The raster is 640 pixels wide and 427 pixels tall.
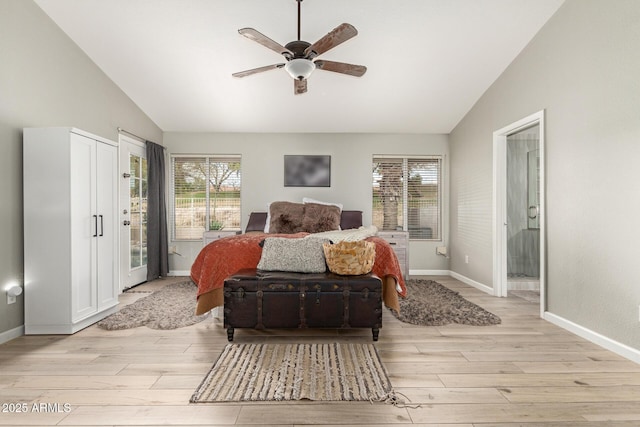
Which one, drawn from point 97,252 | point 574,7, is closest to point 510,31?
point 574,7

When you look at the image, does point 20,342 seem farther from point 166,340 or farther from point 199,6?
point 199,6

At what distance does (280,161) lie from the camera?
520 centimetres

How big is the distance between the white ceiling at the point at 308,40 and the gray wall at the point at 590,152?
406mm

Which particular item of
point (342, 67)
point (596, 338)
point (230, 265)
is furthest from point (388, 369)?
point (342, 67)

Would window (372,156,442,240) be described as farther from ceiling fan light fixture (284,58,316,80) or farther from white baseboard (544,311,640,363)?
ceiling fan light fixture (284,58,316,80)

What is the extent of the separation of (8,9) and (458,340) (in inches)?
171

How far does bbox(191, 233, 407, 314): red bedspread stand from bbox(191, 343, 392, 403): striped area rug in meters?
0.54

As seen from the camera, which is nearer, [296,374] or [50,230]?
[296,374]

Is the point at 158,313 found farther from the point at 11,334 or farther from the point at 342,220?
the point at 342,220

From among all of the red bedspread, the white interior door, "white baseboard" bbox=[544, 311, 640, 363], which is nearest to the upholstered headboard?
the white interior door

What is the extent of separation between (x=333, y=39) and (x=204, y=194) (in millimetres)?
3526

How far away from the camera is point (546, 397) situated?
1.76 metres

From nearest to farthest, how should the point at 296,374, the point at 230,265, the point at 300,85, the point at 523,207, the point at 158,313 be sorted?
1. the point at 296,374
2. the point at 230,265
3. the point at 300,85
4. the point at 158,313
5. the point at 523,207

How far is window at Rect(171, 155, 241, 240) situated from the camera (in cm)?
524
